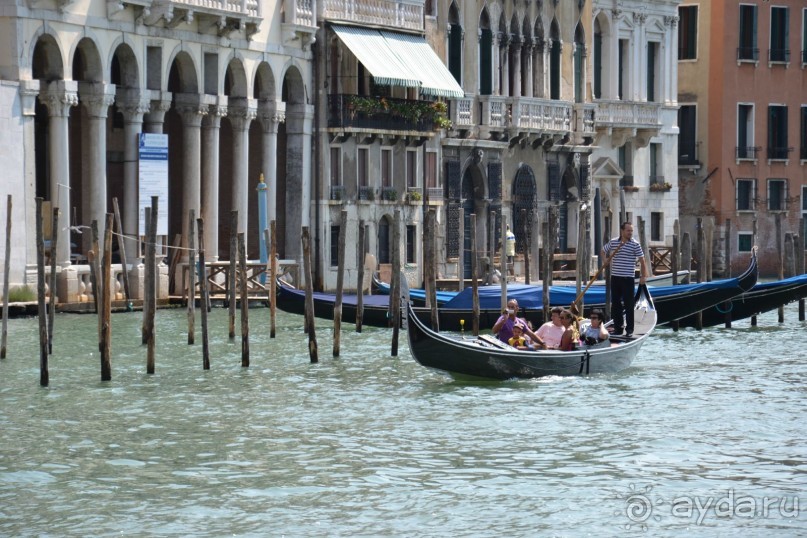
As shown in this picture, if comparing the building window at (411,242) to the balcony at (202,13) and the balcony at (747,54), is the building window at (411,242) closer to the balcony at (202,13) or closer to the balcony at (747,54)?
the balcony at (202,13)

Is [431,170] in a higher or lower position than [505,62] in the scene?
lower

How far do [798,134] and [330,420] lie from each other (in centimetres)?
2952

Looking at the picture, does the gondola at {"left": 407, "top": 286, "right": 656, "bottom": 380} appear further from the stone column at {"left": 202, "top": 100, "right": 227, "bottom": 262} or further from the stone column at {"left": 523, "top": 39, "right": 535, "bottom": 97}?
the stone column at {"left": 523, "top": 39, "right": 535, "bottom": 97}

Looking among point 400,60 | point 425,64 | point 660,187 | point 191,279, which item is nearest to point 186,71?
point 400,60

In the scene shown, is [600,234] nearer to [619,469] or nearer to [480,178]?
[480,178]

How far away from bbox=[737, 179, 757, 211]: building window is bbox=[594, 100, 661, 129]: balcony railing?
3929 mm

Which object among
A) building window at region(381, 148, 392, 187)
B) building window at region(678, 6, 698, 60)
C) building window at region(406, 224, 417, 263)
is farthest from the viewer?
building window at region(678, 6, 698, 60)

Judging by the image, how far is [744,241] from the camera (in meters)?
A: 44.8

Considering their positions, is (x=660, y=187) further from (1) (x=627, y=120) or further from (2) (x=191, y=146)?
(2) (x=191, y=146)

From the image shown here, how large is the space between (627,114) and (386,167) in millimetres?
7987

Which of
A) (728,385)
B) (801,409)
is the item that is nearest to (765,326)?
(728,385)

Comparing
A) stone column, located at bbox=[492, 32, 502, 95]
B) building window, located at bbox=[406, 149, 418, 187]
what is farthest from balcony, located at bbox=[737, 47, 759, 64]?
building window, located at bbox=[406, 149, 418, 187]

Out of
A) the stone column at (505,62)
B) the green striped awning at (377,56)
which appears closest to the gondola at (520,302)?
the green striped awning at (377,56)

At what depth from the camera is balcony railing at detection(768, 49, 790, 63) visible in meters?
44.8
